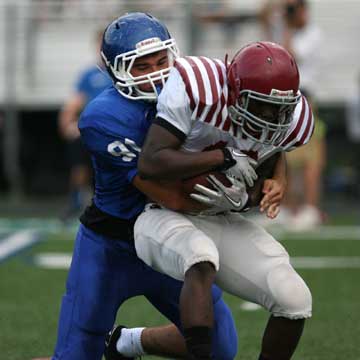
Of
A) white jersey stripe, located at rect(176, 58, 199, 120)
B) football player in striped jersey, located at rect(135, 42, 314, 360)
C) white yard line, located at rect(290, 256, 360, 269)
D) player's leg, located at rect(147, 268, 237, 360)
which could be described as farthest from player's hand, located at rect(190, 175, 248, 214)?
white yard line, located at rect(290, 256, 360, 269)

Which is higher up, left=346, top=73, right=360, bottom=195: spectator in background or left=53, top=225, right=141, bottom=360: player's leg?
left=53, top=225, right=141, bottom=360: player's leg

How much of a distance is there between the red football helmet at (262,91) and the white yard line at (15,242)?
3.76 m

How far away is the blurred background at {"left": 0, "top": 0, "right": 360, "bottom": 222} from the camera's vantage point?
12.5 m

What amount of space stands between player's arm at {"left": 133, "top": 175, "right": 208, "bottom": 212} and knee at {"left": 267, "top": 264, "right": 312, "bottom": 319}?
14.0 inches

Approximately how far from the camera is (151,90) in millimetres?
3924

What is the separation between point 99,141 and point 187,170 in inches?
15.4

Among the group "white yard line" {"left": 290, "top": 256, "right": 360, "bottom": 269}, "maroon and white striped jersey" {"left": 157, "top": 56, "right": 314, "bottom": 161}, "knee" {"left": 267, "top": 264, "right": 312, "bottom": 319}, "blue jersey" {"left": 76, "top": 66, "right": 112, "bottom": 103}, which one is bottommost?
"white yard line" {"left": 290, "top": 256, "right": 360, "bottom": 269}

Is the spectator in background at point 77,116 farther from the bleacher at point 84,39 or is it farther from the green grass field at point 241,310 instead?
the bleacher at point 84,39

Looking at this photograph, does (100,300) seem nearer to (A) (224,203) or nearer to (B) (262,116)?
(A) (224,203)

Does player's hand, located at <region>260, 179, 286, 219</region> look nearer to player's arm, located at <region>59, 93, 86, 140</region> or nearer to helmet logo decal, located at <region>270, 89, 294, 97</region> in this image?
helmet logo decal, located at <region>270, 89, 294, 97</region>

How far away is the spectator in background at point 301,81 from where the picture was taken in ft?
29.4

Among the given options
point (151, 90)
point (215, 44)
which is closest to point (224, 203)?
point (151, 90)

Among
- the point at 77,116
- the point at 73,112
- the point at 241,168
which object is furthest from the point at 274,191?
the point at 77,116

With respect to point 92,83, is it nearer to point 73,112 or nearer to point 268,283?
point 73,112
